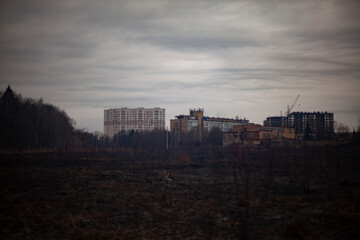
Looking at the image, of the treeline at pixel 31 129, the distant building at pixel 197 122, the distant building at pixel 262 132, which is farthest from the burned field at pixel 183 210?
the distant building at pixel 197 122

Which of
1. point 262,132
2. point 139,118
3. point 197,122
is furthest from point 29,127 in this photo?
point 139,118

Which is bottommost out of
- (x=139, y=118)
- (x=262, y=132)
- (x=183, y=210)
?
(x=183, y=210)

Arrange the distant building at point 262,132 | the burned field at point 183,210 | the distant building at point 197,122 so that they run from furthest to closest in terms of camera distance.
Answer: the distant building at point 197,122 < the distant building at point 262,132 < the burned field at point 183,210

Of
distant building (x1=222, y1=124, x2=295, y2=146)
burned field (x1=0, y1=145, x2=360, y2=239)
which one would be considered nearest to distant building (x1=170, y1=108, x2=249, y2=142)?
distant building (x1=222, y1=124, x2=295, y2=146)

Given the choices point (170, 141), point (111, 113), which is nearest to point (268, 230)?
point (170, 141)

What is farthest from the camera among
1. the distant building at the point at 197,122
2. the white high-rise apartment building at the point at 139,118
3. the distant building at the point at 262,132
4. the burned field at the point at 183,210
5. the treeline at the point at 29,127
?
the white high-rise apartment building at the point at 139,118

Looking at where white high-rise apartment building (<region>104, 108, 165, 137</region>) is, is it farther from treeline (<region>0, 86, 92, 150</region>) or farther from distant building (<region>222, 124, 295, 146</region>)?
distant building (<region>222, 124, 295, 146</region>)

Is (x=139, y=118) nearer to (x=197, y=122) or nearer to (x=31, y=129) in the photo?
(x=197, y=122)

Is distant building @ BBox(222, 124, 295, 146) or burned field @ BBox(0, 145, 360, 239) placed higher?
distant building @ BBox(222, 124, 295, 146)

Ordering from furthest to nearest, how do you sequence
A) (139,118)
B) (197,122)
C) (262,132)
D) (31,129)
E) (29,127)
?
(139,118) < (197,122) < (262,132) < (31,129) < (29,127)

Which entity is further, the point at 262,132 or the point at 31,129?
the point at 262,132

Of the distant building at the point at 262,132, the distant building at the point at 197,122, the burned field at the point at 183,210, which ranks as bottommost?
the burned field at the point at 183,210

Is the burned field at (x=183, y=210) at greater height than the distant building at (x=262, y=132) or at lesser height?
lesser

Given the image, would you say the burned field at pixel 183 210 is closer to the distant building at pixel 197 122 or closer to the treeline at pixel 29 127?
the treeline at pixel 29 127
